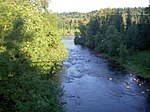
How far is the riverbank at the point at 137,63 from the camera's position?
179 ft

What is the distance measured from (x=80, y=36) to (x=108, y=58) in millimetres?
57765

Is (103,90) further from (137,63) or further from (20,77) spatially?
(20,77)

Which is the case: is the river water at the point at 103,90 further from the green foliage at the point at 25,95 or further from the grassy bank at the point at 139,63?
the green foliage at the point at 25,95

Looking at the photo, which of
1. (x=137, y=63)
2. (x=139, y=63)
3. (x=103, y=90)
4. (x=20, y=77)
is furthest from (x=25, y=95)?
(x=137, y=63)

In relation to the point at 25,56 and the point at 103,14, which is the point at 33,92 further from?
the point at 103,14

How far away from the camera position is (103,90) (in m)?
41.7

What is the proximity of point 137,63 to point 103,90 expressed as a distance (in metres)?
23.9

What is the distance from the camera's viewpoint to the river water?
33341mm

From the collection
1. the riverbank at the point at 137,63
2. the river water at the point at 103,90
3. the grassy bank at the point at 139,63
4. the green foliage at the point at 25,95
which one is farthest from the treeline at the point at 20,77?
the grassy bank at the point at 139,63

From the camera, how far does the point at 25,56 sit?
911 inches

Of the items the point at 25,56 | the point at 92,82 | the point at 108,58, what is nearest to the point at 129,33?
the point at 108,58

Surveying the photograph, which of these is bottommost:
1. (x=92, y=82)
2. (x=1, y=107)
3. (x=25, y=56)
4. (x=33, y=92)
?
(x=92, y=82)

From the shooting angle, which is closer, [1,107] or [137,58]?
[1,107]

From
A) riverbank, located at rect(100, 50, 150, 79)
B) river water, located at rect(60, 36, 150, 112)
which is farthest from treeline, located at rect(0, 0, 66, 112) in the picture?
riverbank, located at rect(100, 50, 150, 79)
